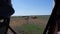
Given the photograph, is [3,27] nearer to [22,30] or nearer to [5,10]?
[5,10]

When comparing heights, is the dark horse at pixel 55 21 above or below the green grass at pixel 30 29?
above

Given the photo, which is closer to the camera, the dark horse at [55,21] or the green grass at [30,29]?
the dark horse at [55,21]

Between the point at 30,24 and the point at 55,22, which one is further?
the point at 30,24

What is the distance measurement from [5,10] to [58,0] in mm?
1338

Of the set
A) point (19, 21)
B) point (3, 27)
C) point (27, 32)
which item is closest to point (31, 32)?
point (27, 32)

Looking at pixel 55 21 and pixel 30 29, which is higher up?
pixel 55 21

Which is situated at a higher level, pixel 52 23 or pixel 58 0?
pixel 58 0

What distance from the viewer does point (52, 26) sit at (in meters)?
4.97

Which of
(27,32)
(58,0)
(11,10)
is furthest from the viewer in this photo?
(27,32)

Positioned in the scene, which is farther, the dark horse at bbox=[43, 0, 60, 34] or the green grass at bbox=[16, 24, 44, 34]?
the green grass at bbox=[16, 24, 44, 34]

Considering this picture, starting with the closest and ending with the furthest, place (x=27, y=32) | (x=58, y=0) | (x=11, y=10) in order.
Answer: (x=58, y=0), (x=11, y=10), (x=27, y=32)

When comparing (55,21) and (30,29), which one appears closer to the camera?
(55,21)

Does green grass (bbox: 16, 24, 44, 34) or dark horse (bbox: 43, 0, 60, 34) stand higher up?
dark horse (bbox: 43, 0, 60, 34)

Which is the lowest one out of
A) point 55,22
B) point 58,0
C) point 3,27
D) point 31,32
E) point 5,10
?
point 31,32
